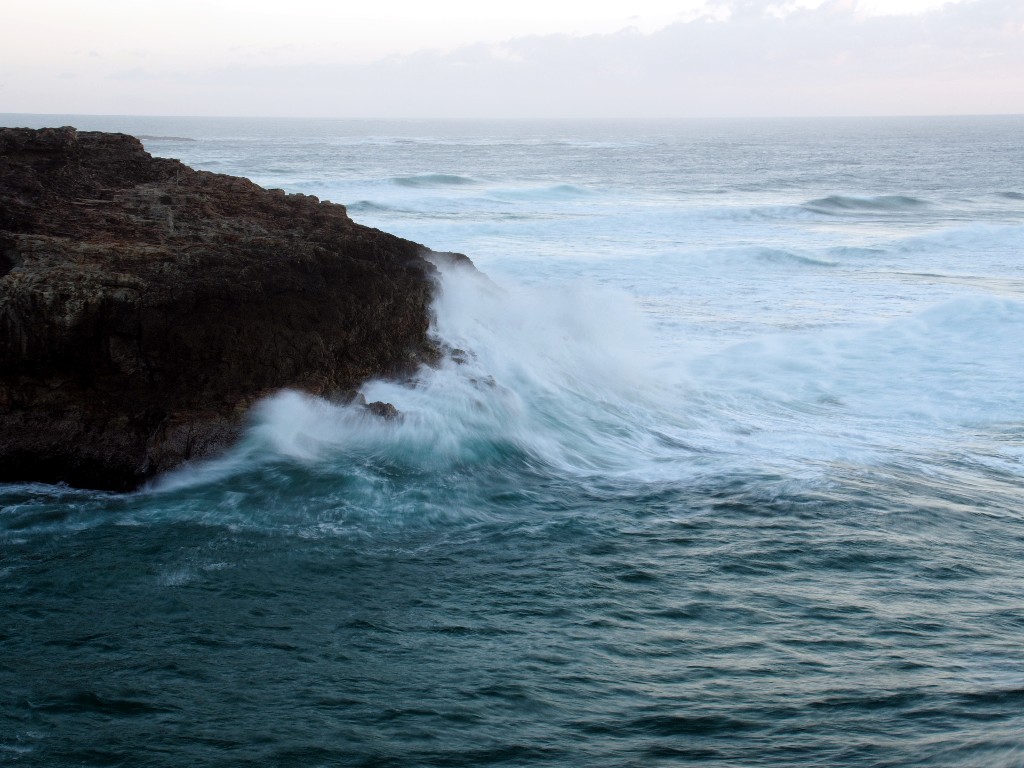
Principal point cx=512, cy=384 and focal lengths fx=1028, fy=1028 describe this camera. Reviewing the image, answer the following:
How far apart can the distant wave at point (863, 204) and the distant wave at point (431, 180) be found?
55.9ft

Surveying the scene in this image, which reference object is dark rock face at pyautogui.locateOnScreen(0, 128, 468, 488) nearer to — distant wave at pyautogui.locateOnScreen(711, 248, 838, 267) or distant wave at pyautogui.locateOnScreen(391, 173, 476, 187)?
distant wave at pyautogui.locateOnScreen(711, 248, 838, 267)

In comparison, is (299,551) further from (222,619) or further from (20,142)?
(20,142)

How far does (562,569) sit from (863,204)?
37.7 metres

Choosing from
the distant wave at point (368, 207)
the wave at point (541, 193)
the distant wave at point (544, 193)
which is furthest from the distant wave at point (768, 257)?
the distant wave at point (544, 193)

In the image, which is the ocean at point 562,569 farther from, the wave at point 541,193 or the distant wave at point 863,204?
the wave at point 541,193

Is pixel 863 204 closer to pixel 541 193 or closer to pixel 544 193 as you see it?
pixel 544 193

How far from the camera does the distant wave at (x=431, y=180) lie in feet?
157

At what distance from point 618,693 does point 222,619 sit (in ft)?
8.25

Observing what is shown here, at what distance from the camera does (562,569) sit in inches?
286

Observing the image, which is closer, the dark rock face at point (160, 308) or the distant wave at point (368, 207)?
the dark rock face at point (160, 308)

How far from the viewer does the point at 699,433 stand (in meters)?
11.0

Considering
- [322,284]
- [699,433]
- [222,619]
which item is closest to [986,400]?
[699,433]

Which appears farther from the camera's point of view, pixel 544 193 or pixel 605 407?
pixel 544 193

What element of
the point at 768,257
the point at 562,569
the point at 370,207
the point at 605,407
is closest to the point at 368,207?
the point at 370,207
